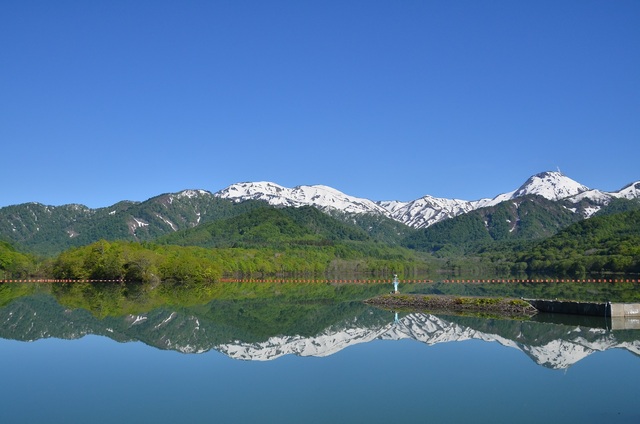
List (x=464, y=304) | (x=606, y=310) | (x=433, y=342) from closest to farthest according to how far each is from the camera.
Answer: (x=433, y=342) → (x=606, y=310) → (x=464, y=304)

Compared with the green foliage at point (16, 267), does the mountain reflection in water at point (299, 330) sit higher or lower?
lower

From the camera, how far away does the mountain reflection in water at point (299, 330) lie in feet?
96.2

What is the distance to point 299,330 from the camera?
125ft

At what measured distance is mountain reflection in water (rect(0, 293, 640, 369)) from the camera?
29.3m

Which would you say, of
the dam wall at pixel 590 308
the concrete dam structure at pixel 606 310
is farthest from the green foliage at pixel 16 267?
the concrete dam structure at pixel 606 310

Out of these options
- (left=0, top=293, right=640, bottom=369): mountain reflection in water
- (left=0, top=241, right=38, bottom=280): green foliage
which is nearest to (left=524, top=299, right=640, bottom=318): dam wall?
(left=0, top=293, right=640, bottom=369): mountain reflection in water

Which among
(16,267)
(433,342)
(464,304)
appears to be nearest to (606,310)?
(464,304)

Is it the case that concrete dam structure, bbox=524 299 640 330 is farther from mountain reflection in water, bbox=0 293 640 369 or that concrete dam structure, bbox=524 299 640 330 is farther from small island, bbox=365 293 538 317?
small island, bbox=365 293 538 317

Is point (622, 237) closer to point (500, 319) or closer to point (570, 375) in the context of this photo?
point (500, 319)

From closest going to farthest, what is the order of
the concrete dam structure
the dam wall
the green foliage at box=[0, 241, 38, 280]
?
the concrete dam structure
the dam wall
the green foliage at box=[0, 241, 38, 280]

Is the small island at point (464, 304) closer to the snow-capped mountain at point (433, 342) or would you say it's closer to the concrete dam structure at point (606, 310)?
the concrete dam structure at point (606, 310)

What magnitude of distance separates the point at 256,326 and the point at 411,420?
2501 cm

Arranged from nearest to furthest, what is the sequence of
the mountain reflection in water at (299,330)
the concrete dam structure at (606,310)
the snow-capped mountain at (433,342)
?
the snow-capped mountain at (433,342) < the mountain reflection in water at (299,330) < the concrete dam structure at (606,310)

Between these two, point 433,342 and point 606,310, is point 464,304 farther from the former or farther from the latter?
point 433,342
